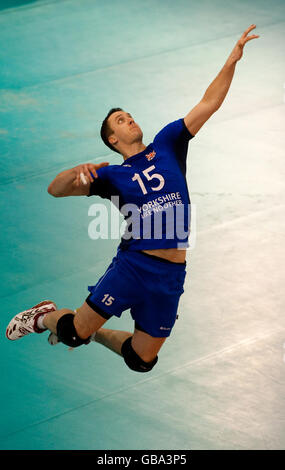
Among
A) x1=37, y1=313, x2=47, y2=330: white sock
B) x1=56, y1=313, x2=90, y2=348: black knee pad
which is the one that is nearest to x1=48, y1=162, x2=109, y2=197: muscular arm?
x1=56, y1=313, x2=90, y2=348: black knee pad

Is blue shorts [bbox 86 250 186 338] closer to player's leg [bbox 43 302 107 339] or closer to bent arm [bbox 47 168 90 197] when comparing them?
player's leg [bbox 43 302 107 339]

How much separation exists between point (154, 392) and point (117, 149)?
75.1 inches

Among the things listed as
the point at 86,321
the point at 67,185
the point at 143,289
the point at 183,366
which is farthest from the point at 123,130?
the point at 183,366

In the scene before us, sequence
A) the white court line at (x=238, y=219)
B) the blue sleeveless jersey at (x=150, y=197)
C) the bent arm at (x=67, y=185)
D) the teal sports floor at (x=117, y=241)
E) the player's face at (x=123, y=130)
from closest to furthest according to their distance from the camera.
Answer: the bent arm at (x=67, y=185) < the blue sleeveless jersey at (x=150, y=197) < the player's face at (x=123, y=130) < the teal sports floor at (x=117, y=241) < the white court line at (x=238, y=219)

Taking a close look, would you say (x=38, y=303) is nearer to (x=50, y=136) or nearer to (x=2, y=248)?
(x=2, y=248)

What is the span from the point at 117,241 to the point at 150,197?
230 centimetres

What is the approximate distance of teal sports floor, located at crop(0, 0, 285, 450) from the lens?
5914 mm

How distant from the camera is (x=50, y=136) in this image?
946 centimetres

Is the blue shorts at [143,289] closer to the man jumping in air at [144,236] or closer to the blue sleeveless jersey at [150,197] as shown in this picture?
the man jumping in air at [144,236]

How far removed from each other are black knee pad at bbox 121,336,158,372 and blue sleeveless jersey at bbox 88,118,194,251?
77 cm

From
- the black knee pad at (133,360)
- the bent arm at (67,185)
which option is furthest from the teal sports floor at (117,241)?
the bent arm at (67,185)

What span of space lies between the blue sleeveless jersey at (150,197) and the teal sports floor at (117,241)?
130 cm

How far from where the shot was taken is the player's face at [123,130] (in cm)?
575

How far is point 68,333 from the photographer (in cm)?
574
